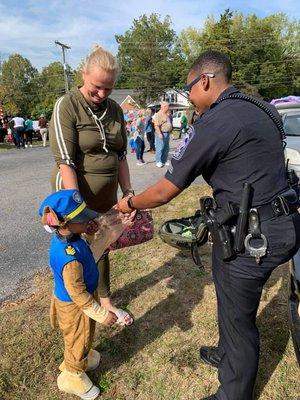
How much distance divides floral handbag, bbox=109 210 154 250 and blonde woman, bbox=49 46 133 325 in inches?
9.6

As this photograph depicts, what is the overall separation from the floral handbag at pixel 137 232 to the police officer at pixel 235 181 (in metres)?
0.85

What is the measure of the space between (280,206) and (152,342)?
168cm

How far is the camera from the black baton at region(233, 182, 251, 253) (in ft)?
6.00

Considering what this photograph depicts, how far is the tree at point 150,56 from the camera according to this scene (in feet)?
219

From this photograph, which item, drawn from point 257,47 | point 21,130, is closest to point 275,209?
point 21,130

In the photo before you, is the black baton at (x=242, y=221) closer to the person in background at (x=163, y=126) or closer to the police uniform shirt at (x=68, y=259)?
the police uniform shirt at (x=68, y=259)

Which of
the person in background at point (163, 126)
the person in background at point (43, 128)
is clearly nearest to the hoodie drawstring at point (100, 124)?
the person in background at point (163, 126)

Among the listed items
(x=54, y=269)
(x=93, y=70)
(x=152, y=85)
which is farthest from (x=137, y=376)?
(x=152, y=85)

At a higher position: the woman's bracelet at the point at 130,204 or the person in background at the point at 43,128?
the woman's bracelet at the point at 130,204

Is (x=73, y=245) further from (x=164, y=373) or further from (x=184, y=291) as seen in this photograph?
(x=184, y=291)

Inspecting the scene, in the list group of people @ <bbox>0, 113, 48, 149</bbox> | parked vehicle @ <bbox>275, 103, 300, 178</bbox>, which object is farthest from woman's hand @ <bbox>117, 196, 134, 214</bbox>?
group of people @ <bbox>0, 113, 48, 149</bbox>

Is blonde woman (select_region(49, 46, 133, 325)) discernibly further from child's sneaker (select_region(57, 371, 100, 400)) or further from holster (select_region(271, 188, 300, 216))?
holster (select_region(271, 188, 300, 216))

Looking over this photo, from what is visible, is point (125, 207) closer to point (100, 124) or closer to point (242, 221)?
point (100, 124)

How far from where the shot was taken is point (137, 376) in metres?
2.68
